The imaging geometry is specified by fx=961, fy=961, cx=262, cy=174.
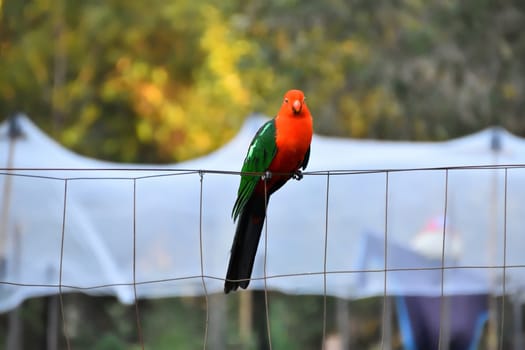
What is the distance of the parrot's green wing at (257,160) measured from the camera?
3789 millimetres

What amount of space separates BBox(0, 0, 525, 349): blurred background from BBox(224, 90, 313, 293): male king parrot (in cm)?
402

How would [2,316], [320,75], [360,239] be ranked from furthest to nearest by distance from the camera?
1. [320,75]
2. [2,316]
3. [360,239]

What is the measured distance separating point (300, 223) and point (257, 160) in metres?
3.11

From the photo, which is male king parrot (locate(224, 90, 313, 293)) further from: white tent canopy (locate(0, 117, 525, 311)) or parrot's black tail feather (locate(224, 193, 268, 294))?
white tent canopy (locate(0, 117, 525, 311))

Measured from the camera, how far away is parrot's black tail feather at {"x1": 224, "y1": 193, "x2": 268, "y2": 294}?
3461 mm

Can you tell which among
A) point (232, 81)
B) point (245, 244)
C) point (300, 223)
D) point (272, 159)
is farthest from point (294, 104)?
point (232, 81)

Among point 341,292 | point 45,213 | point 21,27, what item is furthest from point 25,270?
point 21,27

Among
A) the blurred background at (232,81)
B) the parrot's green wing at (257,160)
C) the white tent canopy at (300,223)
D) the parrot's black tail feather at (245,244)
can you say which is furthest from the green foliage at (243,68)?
the parrot's black tail feather at (245,244)

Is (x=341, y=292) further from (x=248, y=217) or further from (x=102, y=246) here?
(x=248, y=217)

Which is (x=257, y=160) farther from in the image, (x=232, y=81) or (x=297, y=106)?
(x=232, y=81)

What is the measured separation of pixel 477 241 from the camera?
6750 mm

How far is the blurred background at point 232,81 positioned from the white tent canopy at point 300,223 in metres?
1.08

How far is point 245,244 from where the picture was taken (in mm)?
3580

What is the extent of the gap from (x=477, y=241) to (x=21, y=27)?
911cm
